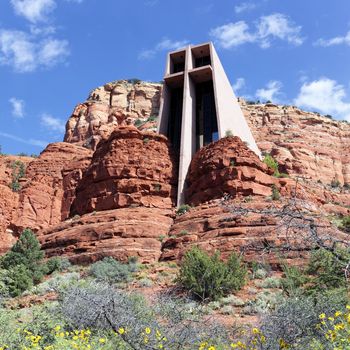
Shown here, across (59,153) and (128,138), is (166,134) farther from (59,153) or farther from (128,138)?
(59,153)

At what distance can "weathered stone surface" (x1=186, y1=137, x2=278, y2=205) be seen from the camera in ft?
85.3

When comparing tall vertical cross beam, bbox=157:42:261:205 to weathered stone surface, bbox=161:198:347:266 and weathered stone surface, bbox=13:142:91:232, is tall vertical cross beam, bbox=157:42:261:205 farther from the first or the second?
weathered stone surface, bbox=13:142:91:232

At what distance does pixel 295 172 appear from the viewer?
171 ft

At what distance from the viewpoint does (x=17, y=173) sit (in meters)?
44.2

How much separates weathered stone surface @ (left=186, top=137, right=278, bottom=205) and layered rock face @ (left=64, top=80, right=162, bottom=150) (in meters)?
33.3

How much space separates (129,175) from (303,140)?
3754 cm

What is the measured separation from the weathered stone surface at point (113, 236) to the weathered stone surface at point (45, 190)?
7.64 metres

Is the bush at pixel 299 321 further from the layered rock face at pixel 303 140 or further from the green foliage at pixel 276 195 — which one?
the layered rock face at pixel 303 140

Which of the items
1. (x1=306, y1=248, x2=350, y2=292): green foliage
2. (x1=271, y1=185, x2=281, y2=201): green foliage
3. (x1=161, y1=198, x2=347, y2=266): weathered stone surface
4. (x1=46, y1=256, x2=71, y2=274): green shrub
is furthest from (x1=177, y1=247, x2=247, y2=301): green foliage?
(x1=271, y1=185, x2=281, y2=201): green foliage

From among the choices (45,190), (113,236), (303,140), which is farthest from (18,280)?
(303,140)

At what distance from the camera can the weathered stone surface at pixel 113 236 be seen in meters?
21.9

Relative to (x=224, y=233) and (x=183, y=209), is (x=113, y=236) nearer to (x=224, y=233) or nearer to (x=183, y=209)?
(x=183, y=209)

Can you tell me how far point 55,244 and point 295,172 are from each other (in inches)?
1359

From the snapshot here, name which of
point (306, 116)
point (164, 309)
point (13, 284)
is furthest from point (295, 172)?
point (164, 309)
